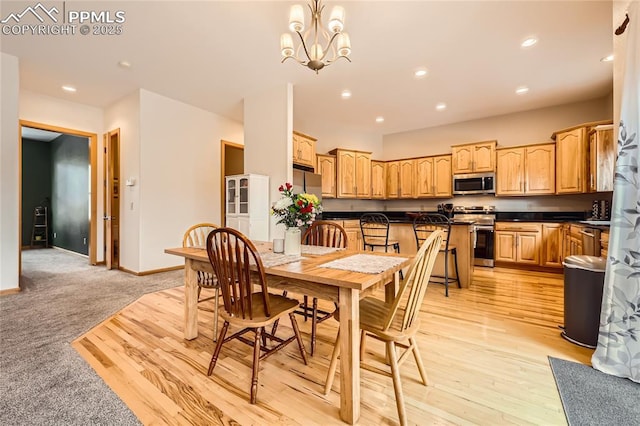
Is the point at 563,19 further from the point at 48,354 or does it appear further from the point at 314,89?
the point at 48,354

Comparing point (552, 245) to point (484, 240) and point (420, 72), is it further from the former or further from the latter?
point (420, 72)

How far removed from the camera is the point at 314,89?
422 centimetres

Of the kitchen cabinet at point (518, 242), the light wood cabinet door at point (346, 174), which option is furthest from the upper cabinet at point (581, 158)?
the light wood cabinet door at point (346, 174)

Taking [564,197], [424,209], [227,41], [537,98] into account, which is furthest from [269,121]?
[564,197]

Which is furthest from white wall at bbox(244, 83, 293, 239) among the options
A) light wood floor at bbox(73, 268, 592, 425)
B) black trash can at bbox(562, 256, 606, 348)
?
black trash can at bbox(562, 256, 606, 348)

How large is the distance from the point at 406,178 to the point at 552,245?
2795 millimetres

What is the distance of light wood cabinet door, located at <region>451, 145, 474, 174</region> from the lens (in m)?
5.33

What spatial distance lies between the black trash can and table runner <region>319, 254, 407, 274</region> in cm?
148

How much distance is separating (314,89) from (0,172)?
4.06 meters

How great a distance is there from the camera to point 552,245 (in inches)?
174

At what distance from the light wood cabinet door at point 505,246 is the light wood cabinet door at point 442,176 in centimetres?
122

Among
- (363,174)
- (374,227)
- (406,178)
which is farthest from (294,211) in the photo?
(406,178)

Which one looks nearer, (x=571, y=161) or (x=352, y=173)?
(x=571, y=161)

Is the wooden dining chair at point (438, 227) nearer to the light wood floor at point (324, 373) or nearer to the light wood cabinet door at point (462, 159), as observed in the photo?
the light wood floor at point (324, 373)
